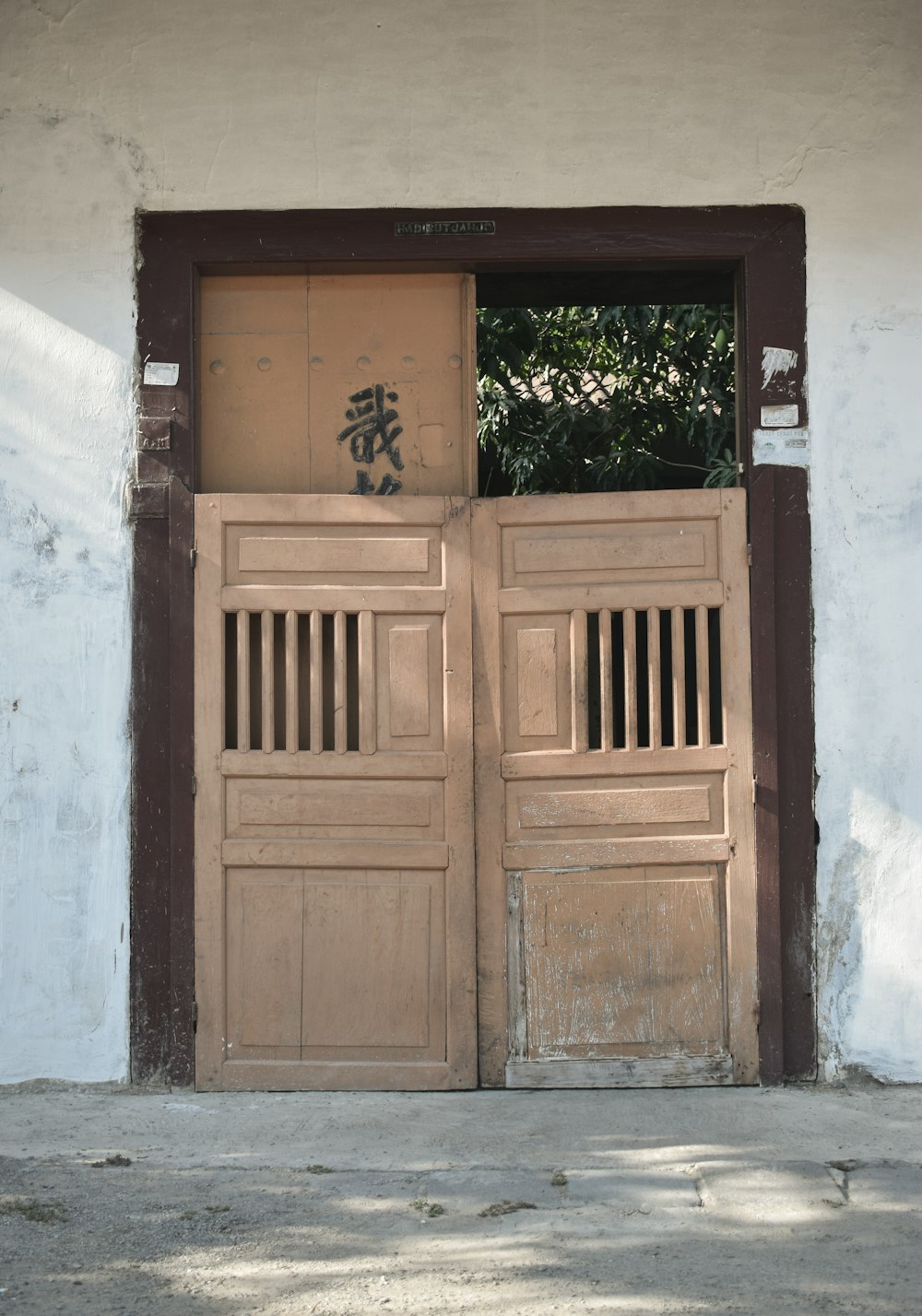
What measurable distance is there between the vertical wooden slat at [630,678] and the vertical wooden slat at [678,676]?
0.41 ft

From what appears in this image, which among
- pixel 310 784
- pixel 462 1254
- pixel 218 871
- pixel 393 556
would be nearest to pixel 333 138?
pixel 393 556

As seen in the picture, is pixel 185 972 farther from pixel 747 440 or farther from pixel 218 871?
pixel 747 440

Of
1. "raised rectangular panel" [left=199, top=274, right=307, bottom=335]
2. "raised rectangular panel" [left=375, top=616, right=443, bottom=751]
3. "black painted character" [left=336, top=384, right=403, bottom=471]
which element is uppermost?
"raised rectangular panel" [left=199, top=274, right=307, bottom=335]

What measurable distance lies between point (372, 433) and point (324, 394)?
208mm

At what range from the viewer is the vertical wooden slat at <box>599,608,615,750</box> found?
14.0 feet

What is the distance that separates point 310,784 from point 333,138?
6.89ft

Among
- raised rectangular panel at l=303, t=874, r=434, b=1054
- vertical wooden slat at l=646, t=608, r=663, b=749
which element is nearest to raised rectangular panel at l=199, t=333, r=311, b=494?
vertical wooden slat at l=646, t=608, r=663, b=749

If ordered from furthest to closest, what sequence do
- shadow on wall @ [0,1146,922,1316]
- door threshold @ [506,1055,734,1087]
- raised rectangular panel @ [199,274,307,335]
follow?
raised rectangular panel @ [199,274,307,335] → door threshold @ [506,1055,734,1087] → shadow on wall @ [0,1146,922,1316]

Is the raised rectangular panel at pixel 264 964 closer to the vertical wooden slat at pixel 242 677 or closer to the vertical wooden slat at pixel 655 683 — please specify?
the vertical wooden slat at pixel 242 677

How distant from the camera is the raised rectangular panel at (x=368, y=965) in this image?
4.23 meters

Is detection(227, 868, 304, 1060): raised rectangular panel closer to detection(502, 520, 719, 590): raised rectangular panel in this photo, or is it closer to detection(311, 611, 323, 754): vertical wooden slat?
detection(311, 611, 323, 754): vertical wooden slat


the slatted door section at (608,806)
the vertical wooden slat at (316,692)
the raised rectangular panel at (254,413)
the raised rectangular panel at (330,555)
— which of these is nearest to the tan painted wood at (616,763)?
the slatted door section at (608,806)

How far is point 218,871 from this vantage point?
13.9ft

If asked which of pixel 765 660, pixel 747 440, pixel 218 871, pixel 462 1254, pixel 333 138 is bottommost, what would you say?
pixel 462 1254
